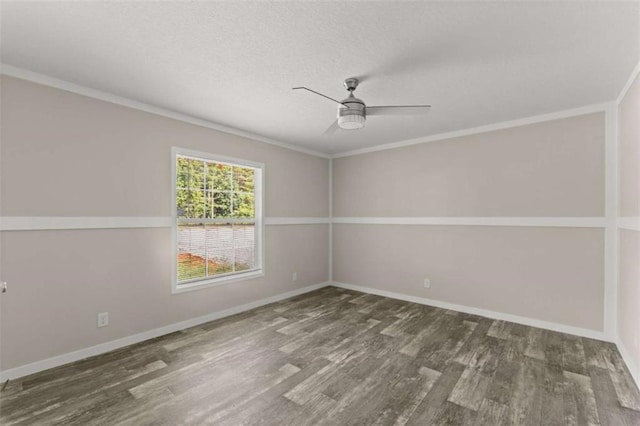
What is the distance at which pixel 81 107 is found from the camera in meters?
2.73

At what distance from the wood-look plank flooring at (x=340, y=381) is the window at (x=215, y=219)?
789mm

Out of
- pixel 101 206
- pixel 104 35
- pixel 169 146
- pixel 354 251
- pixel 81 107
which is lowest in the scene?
pixel 354 251

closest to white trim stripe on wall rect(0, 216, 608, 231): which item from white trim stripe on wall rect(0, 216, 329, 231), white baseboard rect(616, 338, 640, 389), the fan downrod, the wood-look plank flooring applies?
white trim stripe on wall rect(0, 216, 329, 231)

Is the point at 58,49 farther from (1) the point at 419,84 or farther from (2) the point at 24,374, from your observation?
(1) the point at 419,84

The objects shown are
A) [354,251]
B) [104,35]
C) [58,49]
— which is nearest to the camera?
[104,35]

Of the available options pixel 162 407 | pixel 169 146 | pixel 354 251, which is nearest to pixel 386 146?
pixel 354 251

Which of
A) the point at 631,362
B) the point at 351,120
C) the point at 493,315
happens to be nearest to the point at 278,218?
the point at 351,120

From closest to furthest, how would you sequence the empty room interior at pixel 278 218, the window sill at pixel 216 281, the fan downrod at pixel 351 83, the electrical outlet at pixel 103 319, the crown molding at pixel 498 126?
the empty room interior at pixel 278 218, the fan downrod at pixel 351 83, the electrical outlet at pixel 103 319, the crown molding at pixel 498 126, the window sill at pixel 216 281

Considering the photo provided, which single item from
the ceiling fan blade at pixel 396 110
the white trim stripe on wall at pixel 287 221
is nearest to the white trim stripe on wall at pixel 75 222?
the white trim stripe on wall at pixel 287 221

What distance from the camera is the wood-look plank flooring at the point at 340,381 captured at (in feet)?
6.45

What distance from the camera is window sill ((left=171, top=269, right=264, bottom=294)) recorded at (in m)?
3.48

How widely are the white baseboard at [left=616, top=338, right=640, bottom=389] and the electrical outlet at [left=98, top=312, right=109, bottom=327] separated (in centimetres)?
466

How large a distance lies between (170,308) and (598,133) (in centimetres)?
520

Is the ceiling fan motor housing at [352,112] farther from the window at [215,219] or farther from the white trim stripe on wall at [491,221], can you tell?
the white trim stripe on wall at [491,221]
